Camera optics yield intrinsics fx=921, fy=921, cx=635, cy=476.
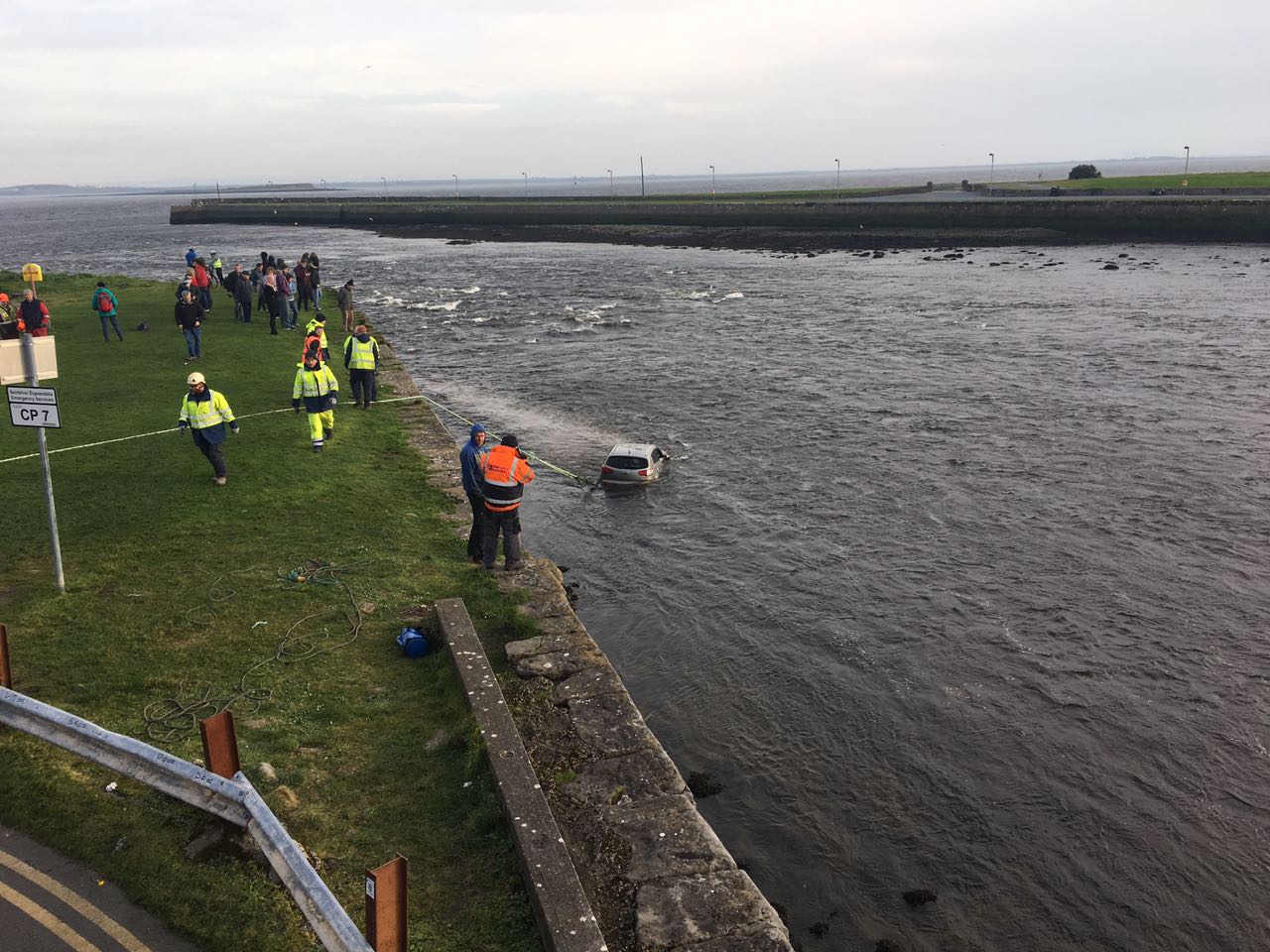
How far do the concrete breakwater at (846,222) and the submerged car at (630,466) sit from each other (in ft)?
206

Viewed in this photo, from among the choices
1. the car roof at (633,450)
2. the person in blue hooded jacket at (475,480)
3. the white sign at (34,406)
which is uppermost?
the white sign at (34,406)

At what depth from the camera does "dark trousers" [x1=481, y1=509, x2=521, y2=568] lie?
13.2 meters

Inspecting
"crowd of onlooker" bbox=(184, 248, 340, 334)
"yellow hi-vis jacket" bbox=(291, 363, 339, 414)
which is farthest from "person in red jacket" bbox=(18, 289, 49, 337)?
"yellow hi-vis jacket" bbox=(291, 363, 339, 414)

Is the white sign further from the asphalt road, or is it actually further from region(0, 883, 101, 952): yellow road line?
region(0, 883, 101, 952): yellow road line

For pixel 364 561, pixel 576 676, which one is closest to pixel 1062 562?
pixel 576 676

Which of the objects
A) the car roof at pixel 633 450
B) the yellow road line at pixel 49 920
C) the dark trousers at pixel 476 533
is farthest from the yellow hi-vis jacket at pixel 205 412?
the yellow road line at pixel 49 920

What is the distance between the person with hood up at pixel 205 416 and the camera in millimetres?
14492

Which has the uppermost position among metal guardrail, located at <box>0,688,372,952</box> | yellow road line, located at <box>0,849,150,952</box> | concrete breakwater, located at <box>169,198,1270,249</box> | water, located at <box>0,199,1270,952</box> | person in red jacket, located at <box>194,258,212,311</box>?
concrete breakwater, located at <box>169,198,1270,249</box>

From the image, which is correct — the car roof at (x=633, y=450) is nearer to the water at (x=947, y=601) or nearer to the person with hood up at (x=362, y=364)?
the water at (x=947, y=601)

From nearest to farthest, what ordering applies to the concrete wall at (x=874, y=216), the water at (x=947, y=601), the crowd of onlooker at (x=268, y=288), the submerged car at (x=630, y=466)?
the water at (x=947, y=601), the submerged car at (x=630, y=466), the crowd of onlooker at (x=268, y=288), the concrete wall at (x=874, y=216)

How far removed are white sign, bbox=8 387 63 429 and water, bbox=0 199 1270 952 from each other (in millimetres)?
7920

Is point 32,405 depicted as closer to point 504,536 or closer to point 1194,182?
point 504,536

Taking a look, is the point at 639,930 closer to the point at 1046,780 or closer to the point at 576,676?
the point at 576,676

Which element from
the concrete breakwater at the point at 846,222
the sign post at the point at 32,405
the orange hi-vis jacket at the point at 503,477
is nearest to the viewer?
the sign post at the point at 32,405
